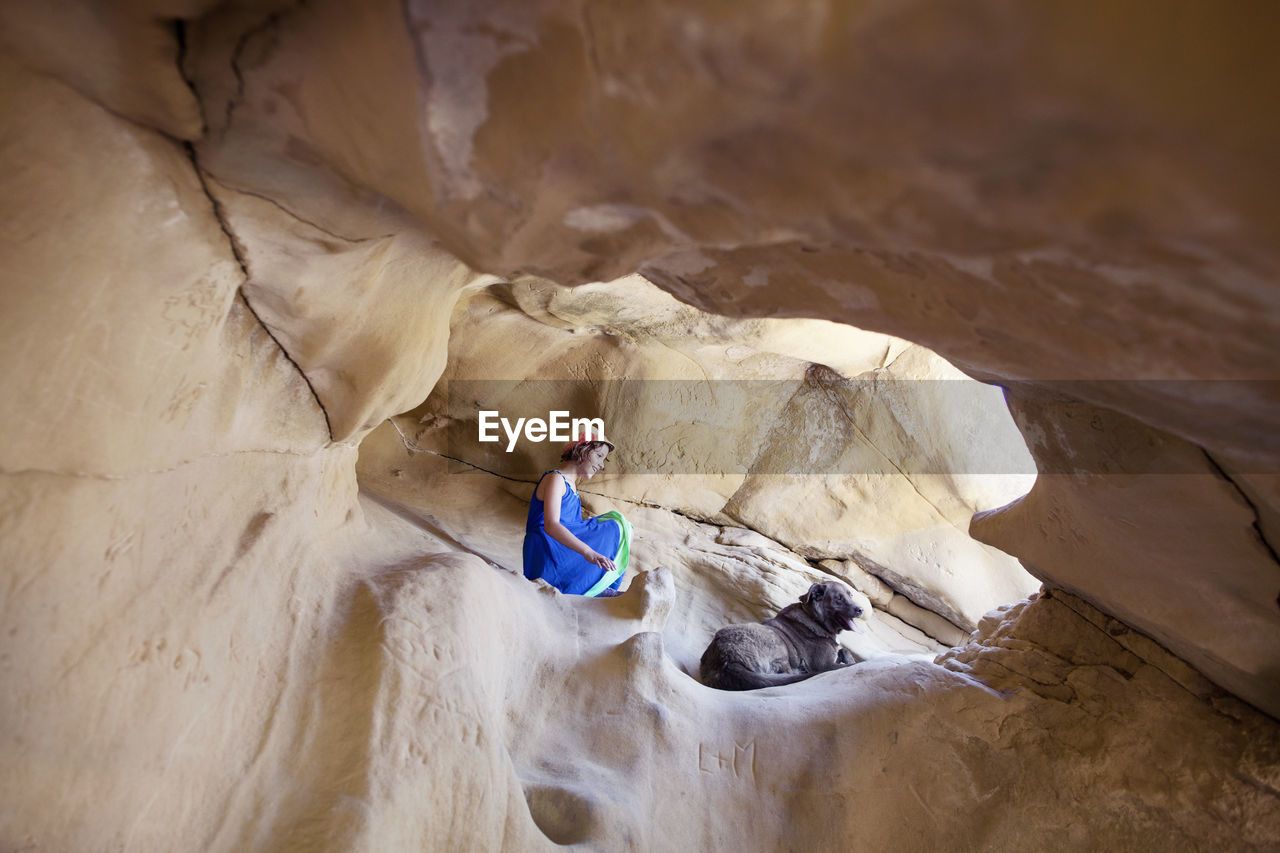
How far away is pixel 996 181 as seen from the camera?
3.12 feet

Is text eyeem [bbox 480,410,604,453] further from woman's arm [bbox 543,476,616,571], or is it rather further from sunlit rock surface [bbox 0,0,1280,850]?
sunlit rock surface [bbox 0,0,1280,850]

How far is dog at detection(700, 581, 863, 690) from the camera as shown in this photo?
3.65 m

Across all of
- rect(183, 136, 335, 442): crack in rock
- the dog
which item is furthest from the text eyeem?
rect(183, 136, 335, 442): crack in rock

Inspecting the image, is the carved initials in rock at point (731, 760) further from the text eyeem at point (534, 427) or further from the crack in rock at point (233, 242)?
the text eyeem at point (534, 427)

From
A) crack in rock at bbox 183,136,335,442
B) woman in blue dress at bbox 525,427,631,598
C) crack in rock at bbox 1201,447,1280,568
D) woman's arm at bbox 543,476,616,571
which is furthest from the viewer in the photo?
woman in blue dress at bbox 525,427,631,598

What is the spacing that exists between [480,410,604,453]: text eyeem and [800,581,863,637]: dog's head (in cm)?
230

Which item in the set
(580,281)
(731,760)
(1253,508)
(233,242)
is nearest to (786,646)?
(731,760)

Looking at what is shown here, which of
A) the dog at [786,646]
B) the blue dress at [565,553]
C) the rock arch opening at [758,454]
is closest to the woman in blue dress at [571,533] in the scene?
the blue dress at [565,553]

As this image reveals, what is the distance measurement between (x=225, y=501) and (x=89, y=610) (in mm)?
452

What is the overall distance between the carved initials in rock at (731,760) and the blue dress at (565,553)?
1511 mm

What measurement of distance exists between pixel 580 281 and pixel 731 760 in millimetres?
1898

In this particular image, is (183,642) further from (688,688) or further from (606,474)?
(606,474)

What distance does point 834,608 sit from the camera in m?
4.16

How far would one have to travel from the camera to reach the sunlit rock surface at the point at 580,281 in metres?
0.93
